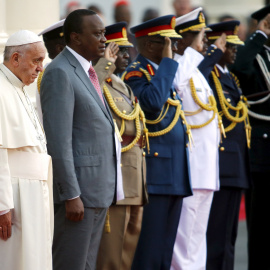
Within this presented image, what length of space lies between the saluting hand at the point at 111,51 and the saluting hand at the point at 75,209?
1.24 m

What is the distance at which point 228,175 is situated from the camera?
723 centimetres

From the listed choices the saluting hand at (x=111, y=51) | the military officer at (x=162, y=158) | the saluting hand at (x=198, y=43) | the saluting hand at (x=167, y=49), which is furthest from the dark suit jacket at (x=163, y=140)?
the saluting hand at (x=198, y=43)

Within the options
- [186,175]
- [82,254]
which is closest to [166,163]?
[186,175]

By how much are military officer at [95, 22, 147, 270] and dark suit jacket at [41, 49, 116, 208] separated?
0.54m

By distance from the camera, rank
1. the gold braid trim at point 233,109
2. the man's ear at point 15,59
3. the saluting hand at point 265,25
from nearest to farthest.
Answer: the man's ear at point 15,59
the gold braid trim at point 233,109
the saluting hand at point 265,25

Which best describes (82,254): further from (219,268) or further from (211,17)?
(211,17)

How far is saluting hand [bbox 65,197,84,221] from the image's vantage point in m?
5.16

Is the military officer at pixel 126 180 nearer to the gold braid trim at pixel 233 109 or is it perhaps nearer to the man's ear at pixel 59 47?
the man's ear at pixel 59 47

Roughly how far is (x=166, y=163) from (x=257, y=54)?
1.91 metres

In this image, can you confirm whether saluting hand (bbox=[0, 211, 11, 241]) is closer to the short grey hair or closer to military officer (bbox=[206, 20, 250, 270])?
the short grey hair

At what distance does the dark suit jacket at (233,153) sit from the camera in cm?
723

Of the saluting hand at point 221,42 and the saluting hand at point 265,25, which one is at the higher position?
the saluting hand at point 265,25

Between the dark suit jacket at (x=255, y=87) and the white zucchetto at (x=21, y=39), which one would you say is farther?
the dark suit jacket at (x=255, y=87)

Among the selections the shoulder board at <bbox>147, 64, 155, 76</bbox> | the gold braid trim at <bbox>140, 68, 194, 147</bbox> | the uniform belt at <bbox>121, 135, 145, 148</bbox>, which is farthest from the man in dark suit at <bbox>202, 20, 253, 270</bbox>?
the uniform belt at <bbox>121, 135, 145, 148</bbox>
